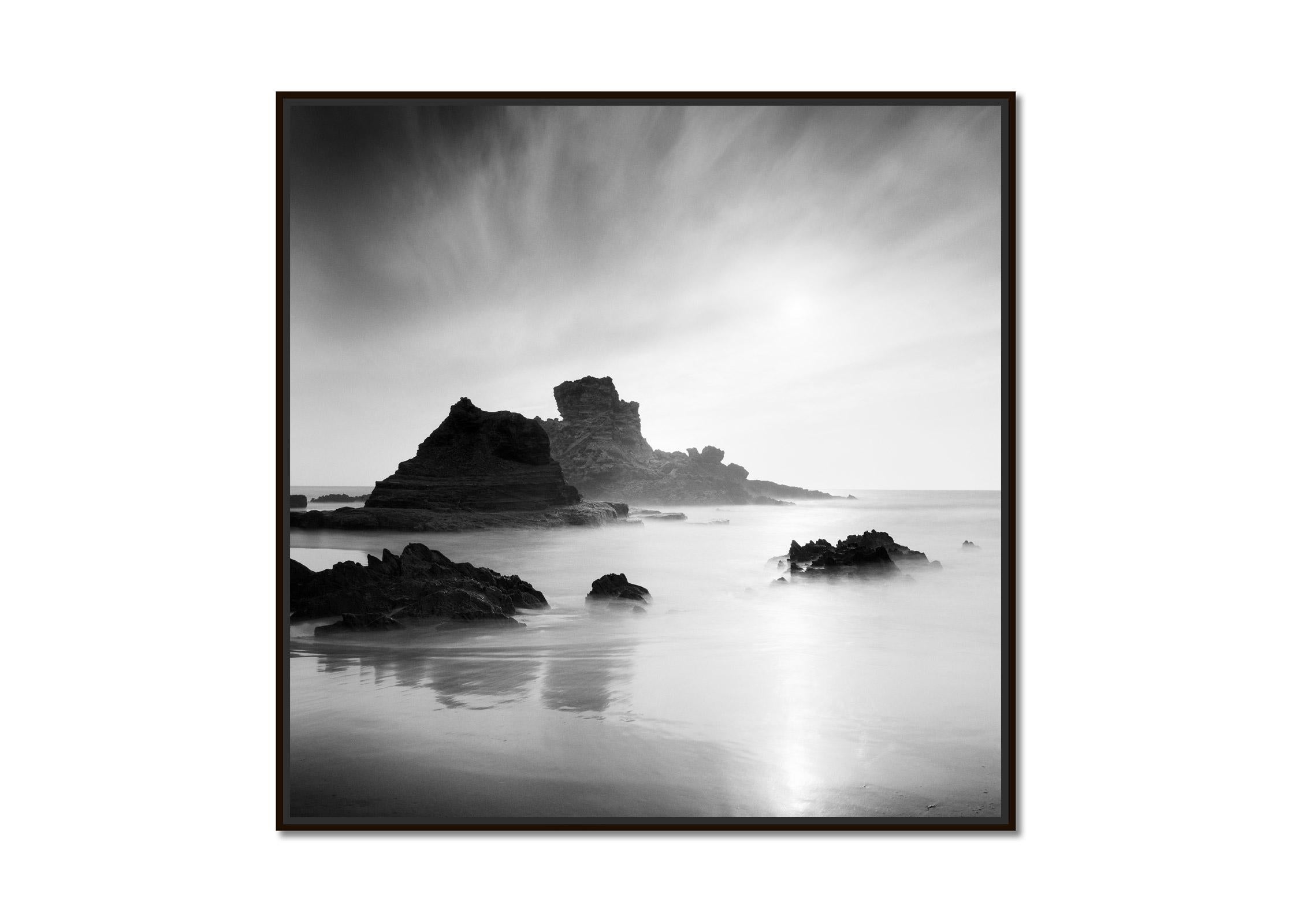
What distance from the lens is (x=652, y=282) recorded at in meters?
2.24

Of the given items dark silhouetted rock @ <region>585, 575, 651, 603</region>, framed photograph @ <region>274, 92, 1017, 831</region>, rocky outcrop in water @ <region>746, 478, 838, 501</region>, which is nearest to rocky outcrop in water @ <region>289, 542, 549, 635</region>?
framed photograph @ <region>274, 92, 1017, 831</region>

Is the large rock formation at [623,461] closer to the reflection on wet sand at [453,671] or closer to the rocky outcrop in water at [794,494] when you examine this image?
the rocky outcrop in water at [794,494]

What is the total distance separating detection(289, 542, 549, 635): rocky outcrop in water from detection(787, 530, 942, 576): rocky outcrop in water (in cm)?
94

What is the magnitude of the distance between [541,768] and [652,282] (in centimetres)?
176

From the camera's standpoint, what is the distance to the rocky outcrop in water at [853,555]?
2.13 m

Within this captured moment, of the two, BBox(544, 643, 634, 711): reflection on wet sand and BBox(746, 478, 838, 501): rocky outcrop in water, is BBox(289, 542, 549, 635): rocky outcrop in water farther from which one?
BBox(746, 478, 838, 501): rocky outcrop in water

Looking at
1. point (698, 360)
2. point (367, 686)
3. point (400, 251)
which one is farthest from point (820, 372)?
point (367, 686)

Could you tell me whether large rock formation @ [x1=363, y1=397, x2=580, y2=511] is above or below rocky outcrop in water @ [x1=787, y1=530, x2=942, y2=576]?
above

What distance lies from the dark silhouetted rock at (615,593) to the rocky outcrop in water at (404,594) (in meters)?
0.18

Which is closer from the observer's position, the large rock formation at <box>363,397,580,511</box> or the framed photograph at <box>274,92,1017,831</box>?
the framed photograph at <box>274,92,1017,831</box>

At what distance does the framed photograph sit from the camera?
2045 millimetres

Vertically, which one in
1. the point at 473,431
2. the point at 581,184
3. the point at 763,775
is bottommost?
the point at 763,775
